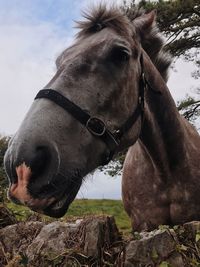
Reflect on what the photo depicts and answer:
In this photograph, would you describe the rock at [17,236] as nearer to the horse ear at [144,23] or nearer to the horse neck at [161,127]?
the horse neck at [161,127]

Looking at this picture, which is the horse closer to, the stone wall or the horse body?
the horse body

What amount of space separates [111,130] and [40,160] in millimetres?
811

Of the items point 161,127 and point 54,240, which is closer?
point 54,240

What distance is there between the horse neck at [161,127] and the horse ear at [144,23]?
0.75ft

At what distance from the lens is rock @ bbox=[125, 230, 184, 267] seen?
307 cm

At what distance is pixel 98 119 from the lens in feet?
9.79

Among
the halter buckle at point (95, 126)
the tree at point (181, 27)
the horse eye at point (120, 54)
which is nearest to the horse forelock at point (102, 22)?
the horse eye at point (120, 54)

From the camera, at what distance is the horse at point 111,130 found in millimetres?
2529

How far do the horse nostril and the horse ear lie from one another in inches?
67.0

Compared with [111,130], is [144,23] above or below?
above

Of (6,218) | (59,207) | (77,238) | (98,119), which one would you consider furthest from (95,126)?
(6,218)

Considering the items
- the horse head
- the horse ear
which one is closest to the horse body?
the horse ear

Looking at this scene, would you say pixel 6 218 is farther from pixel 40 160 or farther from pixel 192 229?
pixel 40 160

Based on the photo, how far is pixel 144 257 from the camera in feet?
10.3
